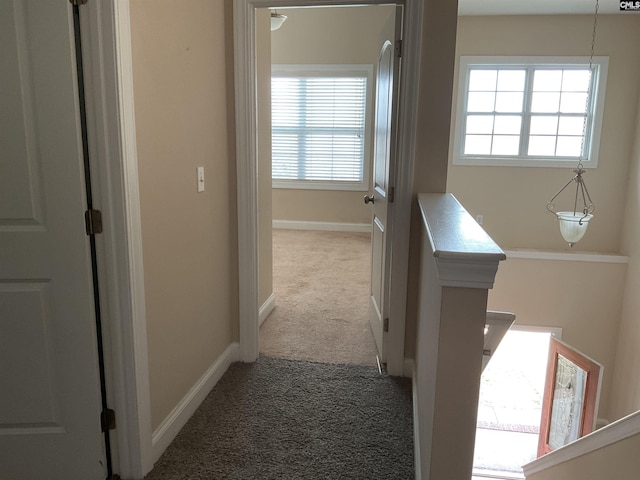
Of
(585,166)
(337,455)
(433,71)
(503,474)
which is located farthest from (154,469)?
(585,166)

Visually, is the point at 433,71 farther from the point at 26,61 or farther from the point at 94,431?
the point at 94,431

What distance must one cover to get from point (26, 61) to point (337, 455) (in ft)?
6.16

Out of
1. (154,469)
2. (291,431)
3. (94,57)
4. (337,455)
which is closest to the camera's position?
(94,57)

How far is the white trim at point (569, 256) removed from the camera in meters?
5.93

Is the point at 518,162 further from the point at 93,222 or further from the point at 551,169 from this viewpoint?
the point at 93,222

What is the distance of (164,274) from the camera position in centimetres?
197

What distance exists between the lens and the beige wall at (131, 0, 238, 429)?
70.6 inches

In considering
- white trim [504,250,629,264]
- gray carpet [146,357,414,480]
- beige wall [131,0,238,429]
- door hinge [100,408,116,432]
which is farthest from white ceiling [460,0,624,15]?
door hinge [100,408,116,432]

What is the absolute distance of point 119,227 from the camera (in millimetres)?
1647

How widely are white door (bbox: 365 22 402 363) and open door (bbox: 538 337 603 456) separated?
3438 millimetres

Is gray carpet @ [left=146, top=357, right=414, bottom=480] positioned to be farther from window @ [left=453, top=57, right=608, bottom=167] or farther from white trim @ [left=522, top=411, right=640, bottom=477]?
window @ [left=453, top=57, right=608, bottom=167]

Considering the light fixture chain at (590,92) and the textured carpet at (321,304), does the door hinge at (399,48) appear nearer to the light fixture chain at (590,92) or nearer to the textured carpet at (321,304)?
the textured carpet at (321,304)

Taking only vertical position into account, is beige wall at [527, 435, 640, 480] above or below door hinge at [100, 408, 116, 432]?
below

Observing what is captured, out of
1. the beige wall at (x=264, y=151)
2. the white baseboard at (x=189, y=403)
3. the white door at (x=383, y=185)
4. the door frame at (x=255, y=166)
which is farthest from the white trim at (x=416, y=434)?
the beige wall at (x=264, y=151)
